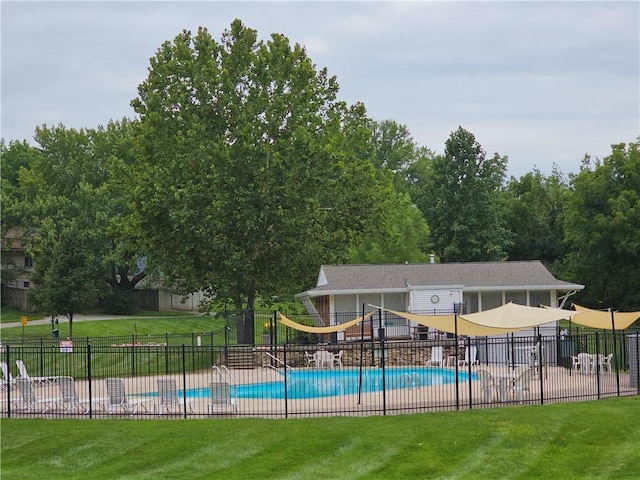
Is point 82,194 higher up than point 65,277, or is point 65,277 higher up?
point 82,194

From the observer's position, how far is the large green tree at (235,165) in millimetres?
46656

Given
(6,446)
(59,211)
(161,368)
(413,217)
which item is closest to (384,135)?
(413,217)

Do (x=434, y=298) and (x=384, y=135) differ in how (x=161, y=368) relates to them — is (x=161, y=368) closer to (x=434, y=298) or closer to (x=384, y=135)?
(x=434, y=298)

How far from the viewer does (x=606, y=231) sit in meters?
63.3

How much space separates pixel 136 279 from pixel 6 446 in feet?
175

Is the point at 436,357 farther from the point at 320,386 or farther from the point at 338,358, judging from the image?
the point at 320,386

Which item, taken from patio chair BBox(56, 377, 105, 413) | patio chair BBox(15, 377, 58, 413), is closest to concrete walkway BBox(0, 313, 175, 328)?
patio chair BBox(15, 377, 58, 413)

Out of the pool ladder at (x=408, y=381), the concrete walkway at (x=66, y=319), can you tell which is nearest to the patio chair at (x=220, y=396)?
the pool ladder at (x=408, y=381)

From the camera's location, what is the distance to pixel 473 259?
252 feet

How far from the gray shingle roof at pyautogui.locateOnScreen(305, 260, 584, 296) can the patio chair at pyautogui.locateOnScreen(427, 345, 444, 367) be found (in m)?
7.90

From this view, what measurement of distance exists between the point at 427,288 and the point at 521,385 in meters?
19.2

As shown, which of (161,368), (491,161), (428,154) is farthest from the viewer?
(428,154)

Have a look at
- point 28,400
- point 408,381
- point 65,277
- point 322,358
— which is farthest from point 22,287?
point 28,400

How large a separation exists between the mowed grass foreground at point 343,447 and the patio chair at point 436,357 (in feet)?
42.2
